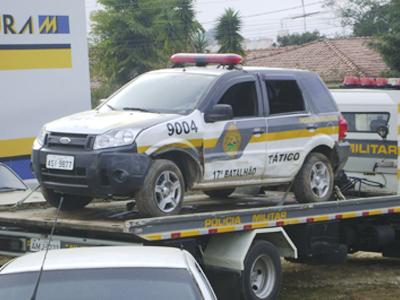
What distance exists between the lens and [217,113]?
8750 millimetres

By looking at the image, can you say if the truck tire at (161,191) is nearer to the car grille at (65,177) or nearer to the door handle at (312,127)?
the car grille at (65,177)

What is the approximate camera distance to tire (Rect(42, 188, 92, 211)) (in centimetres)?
869

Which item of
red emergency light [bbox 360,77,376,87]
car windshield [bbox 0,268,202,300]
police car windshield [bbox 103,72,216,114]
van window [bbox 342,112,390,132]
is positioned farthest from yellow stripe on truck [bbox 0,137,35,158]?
car windshield [bbox 0,268,202,300]

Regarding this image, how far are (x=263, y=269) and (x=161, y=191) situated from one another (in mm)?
1575

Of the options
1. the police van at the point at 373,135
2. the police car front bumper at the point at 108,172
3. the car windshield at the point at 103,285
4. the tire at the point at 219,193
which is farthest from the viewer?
the police van at the point at 373,135

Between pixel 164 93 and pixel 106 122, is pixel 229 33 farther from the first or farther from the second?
pixel 106 122

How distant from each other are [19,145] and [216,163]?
4.67 meters

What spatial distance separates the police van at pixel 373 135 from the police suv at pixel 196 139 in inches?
130

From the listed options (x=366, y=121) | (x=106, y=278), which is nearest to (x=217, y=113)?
(x=106, y=278)

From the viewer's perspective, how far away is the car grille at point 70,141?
8031 millimetres

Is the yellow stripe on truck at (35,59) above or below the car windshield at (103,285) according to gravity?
above

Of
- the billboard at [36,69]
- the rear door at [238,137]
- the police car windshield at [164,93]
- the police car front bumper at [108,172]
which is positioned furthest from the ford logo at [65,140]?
the billboard at [36,69]

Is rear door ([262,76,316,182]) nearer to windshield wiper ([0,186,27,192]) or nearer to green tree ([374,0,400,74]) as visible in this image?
windshield wiper ([0,186,27,192])

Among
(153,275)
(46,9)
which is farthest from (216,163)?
(46,9)
